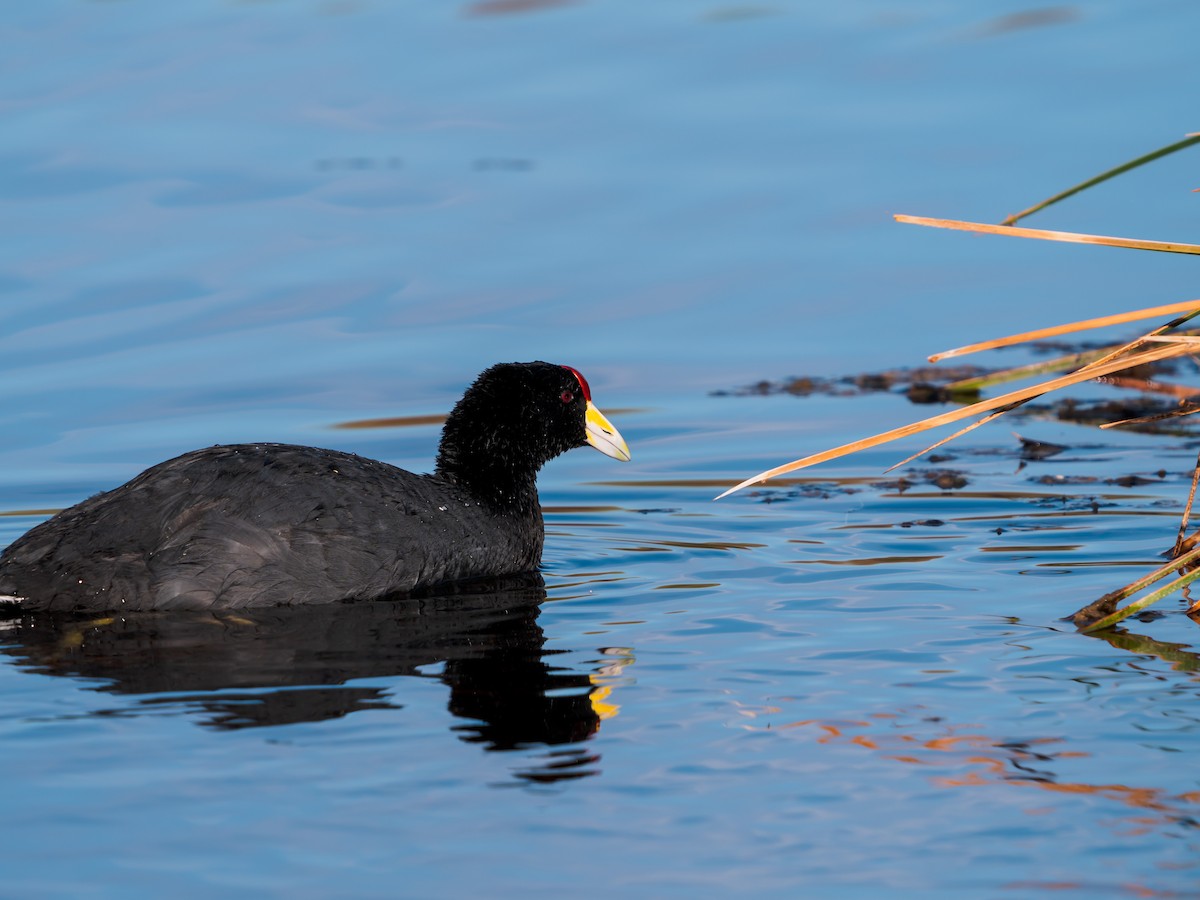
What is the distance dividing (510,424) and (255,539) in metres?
1.71

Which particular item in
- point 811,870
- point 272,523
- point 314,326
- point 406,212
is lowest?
point 811,870

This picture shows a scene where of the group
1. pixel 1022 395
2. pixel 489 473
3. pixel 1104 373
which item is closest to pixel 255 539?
pixel 489 473

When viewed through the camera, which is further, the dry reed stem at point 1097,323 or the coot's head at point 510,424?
the coot's head at point 510,424

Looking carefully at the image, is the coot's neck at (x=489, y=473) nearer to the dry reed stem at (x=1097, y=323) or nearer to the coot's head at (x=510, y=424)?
the coot's head at (x=510, y=424)

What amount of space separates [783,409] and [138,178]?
6626 mm

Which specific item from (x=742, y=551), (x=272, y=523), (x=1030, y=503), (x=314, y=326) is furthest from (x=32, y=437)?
(x=1030, y=503)

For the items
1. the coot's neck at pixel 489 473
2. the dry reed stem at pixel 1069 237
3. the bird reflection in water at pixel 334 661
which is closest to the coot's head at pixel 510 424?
the coot's neck at pixel 489 473

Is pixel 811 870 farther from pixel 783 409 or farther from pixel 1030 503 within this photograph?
pixel 783 409

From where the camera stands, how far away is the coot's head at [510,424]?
8570 mm

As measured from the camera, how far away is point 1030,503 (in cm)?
909

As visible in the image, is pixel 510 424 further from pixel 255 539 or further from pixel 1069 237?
pixel 1069 237

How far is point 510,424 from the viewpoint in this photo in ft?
28.4

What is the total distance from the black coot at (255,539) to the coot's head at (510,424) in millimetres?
319

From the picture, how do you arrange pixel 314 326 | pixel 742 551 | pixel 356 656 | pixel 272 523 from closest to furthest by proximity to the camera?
pixel 356 656
pixel 272 523
pixel 742 551
pixel 314 326
